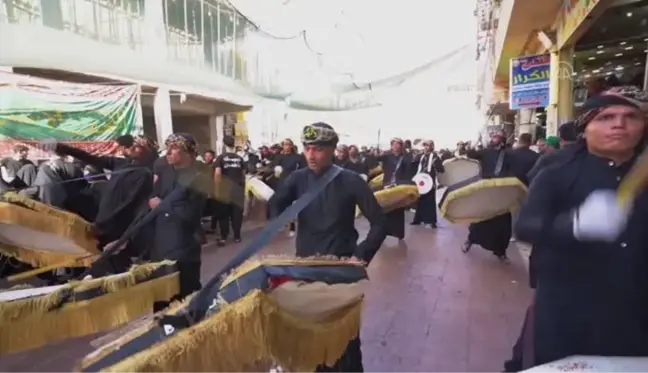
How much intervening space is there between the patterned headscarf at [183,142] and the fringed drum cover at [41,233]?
92 cm

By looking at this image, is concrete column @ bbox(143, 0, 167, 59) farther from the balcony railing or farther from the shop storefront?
the shop storefront

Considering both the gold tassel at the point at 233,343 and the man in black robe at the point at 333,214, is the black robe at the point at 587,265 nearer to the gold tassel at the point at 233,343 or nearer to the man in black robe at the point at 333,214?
the gold tassel at the point at 233,343

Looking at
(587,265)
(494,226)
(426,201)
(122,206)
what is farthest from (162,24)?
(426,201)

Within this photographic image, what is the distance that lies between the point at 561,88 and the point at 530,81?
913mm

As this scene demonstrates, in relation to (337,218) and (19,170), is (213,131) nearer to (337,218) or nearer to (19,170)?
(19,170)

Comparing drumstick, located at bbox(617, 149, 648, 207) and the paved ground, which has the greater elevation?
drumstick, located at bbox(617, 149, 648, 207)

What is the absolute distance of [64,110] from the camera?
8.17 m

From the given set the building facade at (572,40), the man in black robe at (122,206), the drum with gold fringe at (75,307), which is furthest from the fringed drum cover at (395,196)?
the building facade at (572,40)

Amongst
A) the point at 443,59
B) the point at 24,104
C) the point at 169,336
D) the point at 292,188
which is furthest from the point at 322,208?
the point at 24,104

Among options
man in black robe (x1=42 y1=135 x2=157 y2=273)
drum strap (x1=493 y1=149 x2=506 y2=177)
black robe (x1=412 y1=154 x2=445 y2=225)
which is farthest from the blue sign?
man in black robe (x1=42 y1=135 x2=157 y2=273)

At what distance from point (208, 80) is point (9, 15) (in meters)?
2.26

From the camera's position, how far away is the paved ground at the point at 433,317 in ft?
11.8

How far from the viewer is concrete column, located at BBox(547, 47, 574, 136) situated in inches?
353

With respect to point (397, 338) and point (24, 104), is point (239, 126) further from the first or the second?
point (397, 338)
